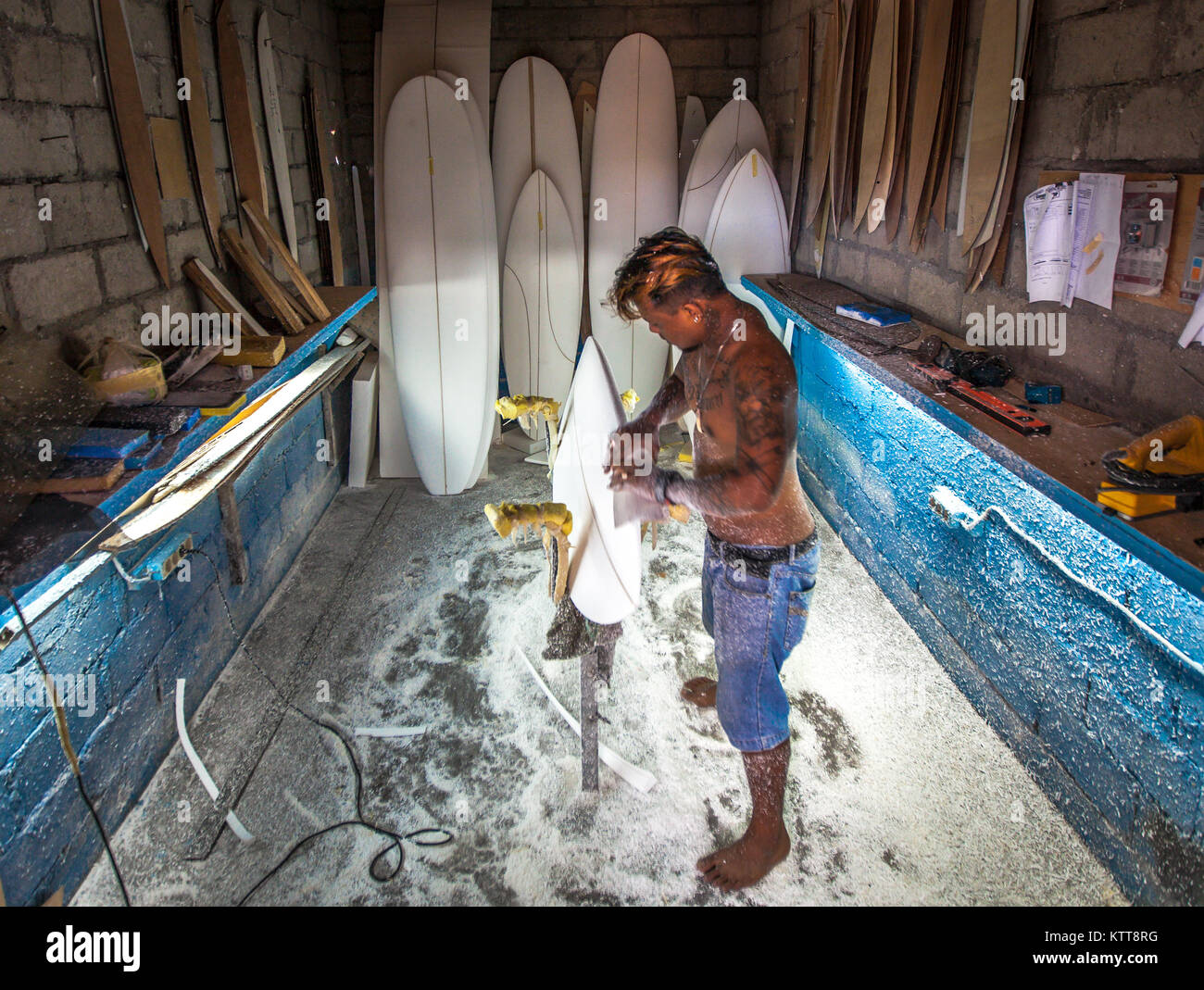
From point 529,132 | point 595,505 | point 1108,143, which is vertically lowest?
point 595,505

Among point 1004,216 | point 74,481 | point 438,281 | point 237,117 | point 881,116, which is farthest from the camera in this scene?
point 438,281

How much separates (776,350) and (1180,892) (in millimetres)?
1514

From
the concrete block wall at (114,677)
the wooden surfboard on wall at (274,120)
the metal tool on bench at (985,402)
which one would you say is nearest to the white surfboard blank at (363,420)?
the wooden surfboard on wall at (274,120)

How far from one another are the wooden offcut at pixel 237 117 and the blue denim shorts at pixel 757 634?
2.44 meters

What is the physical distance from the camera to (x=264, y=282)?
285 cm

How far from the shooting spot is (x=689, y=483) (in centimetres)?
186

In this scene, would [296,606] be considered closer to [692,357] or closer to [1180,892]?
[692,357]

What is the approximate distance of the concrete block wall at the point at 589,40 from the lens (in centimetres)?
486

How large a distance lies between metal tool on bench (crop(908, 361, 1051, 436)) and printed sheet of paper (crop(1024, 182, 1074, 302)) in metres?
0.33

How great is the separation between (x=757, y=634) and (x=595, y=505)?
20.3 inches

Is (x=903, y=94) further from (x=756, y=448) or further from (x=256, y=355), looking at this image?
(x=256, y=355)

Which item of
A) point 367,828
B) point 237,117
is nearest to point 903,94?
point 237,117

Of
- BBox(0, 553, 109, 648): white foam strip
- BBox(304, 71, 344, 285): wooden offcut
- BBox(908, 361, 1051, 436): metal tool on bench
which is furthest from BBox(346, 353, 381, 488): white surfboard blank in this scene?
BBox(908, 361, 1051, 436): metal tool on bench

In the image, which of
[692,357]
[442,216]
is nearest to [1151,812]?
[692,357]
